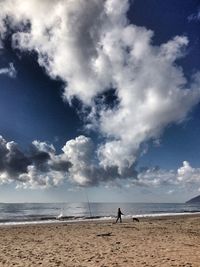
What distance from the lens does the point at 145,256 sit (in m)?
17.7

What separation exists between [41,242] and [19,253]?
5.15 metres

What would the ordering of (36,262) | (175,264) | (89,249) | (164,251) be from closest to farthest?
(175,264) < (36,262) < (164,251) < (89,249)

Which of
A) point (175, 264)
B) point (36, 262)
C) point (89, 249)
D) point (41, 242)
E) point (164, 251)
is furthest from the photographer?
point (41, 242)

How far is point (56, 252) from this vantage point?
64.6 feet

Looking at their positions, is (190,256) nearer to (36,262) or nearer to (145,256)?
(145,256)

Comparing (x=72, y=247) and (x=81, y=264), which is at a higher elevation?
(x=72, y=247)

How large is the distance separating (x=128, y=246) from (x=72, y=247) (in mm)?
3457

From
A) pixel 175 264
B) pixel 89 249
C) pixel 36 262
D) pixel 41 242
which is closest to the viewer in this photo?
pixel 175 264

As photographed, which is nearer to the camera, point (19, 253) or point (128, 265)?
point (128, 265)

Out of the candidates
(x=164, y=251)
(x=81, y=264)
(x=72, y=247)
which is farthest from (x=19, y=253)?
(x=164, y=251)

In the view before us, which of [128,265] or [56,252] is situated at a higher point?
[56,252]

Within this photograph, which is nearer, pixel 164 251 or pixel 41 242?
pixel 164 251

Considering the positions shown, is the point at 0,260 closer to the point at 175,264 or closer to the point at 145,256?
the point at 145,256

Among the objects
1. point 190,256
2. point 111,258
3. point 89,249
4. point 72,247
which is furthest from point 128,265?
point 72,247
